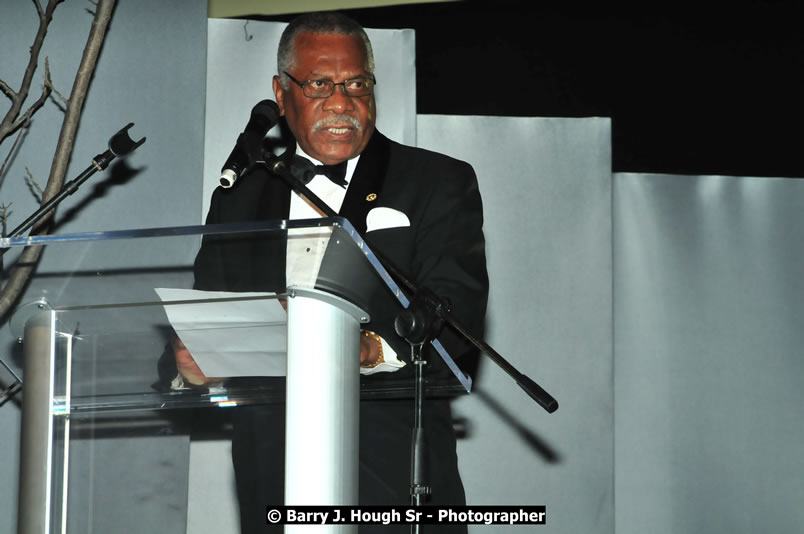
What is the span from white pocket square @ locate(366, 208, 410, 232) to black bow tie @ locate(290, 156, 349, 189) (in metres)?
A: 0.12

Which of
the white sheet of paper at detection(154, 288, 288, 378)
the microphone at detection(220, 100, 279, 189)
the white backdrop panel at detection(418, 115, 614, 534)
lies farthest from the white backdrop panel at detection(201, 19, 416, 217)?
the white sheet of paper at detection(154, 288, 288, 378)

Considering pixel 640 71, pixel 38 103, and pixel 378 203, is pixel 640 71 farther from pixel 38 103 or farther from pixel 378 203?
pixel 38 103

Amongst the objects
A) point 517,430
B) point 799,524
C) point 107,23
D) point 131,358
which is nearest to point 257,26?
point 107,23

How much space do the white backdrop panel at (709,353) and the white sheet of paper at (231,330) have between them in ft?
7.20

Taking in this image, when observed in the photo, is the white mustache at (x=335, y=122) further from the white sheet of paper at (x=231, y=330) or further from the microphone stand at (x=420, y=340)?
the white sheet of paper at (x=231, y=330)

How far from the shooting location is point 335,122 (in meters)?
2.45

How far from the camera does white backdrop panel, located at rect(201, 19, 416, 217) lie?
10.1ft

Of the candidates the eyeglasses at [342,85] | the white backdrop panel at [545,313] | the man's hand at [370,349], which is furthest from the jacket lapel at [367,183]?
the man's hand at [370,349]

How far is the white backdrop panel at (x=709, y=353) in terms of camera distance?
3.25 metres

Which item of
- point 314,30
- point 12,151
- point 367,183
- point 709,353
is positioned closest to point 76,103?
point 12,151

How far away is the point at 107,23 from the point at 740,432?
2.37 m

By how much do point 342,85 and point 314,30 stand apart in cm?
20

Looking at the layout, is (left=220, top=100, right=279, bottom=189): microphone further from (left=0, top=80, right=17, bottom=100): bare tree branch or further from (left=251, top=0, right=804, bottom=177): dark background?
(left=251, top=0, right=804, bottom=177): dark background

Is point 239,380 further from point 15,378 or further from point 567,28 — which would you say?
point 567,28
